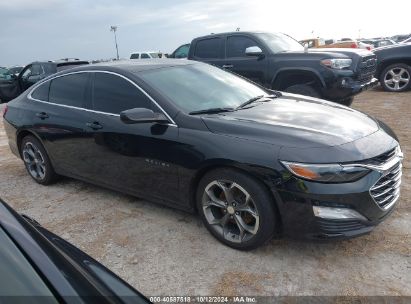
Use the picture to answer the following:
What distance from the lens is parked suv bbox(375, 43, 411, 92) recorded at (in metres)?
10.1

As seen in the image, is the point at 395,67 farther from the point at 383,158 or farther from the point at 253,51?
the point at 383,158

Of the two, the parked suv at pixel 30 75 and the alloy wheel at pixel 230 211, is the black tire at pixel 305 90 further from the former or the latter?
the parked suv at pixel 30 75

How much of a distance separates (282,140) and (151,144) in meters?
1.21

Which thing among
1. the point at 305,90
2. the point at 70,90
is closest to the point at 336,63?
the point at 305,90

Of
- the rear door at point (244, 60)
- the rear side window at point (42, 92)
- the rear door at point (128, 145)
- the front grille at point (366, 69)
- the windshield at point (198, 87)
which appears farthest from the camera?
the rear door at point (244, 60)

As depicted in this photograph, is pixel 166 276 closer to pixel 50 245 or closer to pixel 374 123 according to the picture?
pixel 50 245

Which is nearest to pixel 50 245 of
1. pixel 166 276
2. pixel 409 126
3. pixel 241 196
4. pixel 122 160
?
pixel 166 276

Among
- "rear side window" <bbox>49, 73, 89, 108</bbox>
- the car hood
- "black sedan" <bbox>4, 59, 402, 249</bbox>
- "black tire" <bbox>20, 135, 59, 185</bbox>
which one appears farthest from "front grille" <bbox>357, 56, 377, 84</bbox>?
"black tire" <bbox>20, 135, 59, 185</bbox>

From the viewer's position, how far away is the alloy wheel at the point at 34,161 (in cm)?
484

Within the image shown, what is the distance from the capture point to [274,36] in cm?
841

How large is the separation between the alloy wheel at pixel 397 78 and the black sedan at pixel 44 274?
1068 centimetres

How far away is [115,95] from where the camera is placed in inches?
154

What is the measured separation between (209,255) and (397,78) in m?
9.43

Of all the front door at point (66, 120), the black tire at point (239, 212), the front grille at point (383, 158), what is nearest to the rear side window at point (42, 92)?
the front door at point (66, 120)
